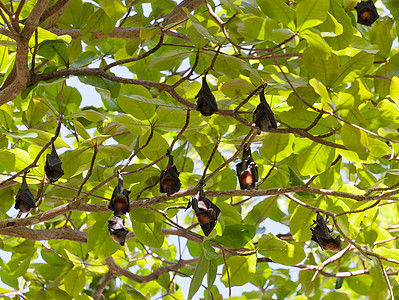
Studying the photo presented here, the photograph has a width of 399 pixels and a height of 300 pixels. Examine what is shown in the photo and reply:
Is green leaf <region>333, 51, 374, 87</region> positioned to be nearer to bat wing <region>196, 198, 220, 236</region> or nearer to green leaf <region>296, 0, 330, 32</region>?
green leaf <region>296, 0, 330, 32</region>

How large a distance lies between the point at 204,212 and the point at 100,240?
756 millimetres

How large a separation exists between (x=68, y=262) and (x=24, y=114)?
1120 millimetres

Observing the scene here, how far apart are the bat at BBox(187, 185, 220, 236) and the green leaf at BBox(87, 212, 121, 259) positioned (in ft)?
2.15

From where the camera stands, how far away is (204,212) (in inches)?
71.5

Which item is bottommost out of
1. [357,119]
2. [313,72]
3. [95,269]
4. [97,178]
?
[95,269]

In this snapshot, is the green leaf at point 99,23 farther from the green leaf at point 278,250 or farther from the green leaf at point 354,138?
the green leaf at point 278,250

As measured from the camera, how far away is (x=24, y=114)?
2555mm

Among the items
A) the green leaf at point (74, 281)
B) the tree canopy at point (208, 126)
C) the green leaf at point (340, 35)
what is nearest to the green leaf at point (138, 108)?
→ the tree canopy at point (208, 126)

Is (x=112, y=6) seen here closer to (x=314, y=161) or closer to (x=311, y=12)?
(x=311, y=12)

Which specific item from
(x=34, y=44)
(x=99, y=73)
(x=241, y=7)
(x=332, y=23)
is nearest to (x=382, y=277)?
(x=332, y=23)

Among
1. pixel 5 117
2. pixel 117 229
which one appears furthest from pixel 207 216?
pixel 5 117

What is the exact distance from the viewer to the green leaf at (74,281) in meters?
2.90

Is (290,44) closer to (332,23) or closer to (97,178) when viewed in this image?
(332,23)

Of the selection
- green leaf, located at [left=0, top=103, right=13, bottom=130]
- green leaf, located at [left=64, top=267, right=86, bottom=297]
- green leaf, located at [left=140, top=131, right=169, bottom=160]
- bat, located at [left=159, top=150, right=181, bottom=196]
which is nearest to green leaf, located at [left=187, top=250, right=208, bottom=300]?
bat, located at [left=159, top=150, right=181, bottom=196]
